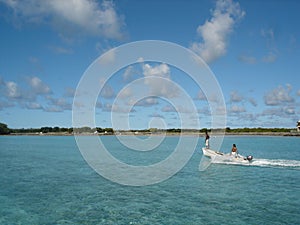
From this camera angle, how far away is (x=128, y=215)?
16.5 metres

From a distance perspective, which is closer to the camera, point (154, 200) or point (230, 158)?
point (154, 200)

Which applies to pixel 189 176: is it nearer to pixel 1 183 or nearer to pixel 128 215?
pixel 128 215

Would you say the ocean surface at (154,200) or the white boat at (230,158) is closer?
the ocean surface at (154,200)

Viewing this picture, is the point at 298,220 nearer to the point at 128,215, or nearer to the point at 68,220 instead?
the point at 128,215

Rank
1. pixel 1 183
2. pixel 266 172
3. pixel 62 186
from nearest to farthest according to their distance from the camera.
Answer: pixel 62 186, pixel 1 183, pixel 266 172

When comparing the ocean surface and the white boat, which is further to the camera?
the white boat

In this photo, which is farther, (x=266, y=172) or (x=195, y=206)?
(x=266, y=172)

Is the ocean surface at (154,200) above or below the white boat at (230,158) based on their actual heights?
below

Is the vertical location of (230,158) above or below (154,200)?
above

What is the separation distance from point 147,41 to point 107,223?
15435 mm

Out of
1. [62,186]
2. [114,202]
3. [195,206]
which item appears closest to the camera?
[195,206]

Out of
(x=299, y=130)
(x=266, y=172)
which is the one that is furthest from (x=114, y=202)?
(x=299, y=130)

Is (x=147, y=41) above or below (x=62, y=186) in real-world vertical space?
above

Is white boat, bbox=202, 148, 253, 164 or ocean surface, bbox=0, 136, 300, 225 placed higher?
white boat, bbox=202, 148, 253, 164
